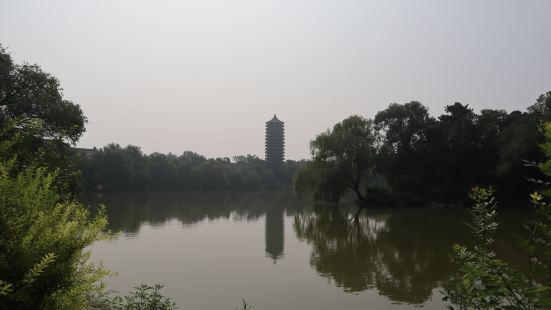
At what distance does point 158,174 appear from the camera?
68.6 meters

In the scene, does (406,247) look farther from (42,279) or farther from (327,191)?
(327,191)

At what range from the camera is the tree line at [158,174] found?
57188 millimetres

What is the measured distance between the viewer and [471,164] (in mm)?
34938

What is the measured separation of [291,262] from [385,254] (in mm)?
3266

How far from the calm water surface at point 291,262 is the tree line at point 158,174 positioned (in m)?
35.3

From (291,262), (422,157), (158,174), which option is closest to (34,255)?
(291,262)

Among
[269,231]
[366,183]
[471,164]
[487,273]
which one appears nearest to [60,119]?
[269,231]

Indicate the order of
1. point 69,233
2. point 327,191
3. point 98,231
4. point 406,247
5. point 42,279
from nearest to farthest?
point 42,279 < point 69,233 < point 98,231 < point 406,247 < point 327,191

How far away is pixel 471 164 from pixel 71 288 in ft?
122

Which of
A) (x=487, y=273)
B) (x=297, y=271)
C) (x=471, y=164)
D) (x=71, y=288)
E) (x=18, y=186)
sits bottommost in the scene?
(x=297, y=271)

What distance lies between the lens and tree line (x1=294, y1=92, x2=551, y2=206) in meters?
31.6

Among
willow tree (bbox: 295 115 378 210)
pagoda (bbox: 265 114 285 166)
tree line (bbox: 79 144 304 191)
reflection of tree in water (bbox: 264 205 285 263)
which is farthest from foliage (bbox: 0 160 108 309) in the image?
pagoda (bbox: 265 114 285 166)

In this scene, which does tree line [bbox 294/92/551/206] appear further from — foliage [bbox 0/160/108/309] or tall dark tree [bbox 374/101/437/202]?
foliage [bbox 0/160/108/309]

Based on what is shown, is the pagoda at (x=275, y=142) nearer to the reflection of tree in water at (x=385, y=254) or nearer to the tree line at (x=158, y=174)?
the tree line at (x=158, y=174)
